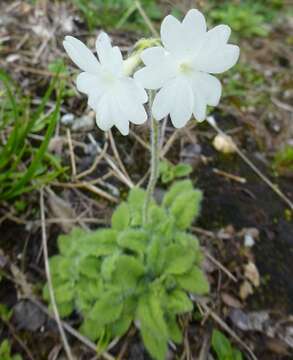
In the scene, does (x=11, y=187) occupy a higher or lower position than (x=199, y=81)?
lower

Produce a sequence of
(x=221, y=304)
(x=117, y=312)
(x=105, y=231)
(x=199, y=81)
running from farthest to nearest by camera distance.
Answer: (x=221, y=304)
(x=105, y=231)
(x=117, y=312)
(x=199, y=81)

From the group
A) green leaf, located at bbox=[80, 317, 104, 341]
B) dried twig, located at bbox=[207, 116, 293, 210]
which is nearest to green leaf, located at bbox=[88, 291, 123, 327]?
green leaf, located at bbox=[80, 317, 104, 341]

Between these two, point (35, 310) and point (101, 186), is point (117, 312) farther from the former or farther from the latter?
point (101, 186)

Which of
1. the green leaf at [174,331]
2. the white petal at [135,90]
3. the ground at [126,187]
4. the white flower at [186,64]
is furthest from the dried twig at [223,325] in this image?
the white petal at [135,90]

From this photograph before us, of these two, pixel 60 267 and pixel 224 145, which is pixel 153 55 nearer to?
pixel 60 267

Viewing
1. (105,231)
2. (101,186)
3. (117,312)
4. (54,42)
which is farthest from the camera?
(54,42)

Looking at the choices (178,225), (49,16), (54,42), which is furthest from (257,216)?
(49,16)

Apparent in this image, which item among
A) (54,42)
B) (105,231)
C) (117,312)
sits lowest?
(117,312)
